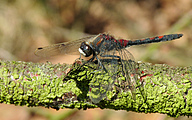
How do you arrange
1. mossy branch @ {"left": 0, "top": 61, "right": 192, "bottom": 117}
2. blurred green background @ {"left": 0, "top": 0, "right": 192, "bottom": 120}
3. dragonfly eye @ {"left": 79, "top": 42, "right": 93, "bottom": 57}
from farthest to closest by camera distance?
blurred green background @ {"left": 0, "top": 0, "right": 192, "bottom": 120} → dragonfly eye @ {"left": 79, "top": 42, "right": 93, "bottom": 57} → mossy branch @ {"left": 0, "top": 61, "right": 192, "bottom": 117}

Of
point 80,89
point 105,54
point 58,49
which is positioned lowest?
point 80,89

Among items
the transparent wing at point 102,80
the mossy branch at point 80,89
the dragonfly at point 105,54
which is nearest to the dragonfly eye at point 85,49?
the dragonfly at point 105,54

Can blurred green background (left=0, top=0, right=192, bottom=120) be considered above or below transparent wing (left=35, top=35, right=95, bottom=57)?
above

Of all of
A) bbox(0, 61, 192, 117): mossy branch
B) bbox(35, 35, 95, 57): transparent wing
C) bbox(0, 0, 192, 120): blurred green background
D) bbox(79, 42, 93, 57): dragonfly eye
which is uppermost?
bbox(0, 0, 192, 120): blurred green background

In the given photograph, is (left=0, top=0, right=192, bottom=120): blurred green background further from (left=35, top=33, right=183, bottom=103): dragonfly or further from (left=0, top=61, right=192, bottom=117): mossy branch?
(left=0, top=61, right=192, bottom=117): mossy branch

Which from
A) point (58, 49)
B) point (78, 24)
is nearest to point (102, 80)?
point (58, 49)

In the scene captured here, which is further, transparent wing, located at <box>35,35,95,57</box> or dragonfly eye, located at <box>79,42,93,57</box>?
transparent wing, located at <box>35,35,95,57</box>

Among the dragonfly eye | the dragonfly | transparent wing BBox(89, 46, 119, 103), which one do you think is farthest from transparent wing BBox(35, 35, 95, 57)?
transparent wing BBox(89, 46, 119, 103)

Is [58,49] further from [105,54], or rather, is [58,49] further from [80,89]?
[80,89]
